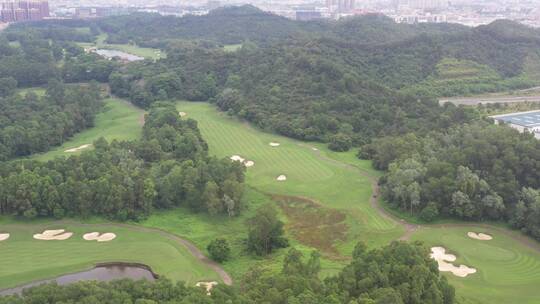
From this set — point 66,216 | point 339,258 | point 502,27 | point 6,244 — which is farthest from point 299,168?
point 502,27

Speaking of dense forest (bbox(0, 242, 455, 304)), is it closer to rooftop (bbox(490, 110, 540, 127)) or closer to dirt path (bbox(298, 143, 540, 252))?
dirt path (bbox(298, 143, 540, 252))

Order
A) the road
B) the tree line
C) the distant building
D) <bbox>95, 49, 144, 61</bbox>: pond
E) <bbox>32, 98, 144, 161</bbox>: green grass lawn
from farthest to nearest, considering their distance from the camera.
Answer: <bbox>95, 49, 144, 61</bbox>: pond → the road → the distant building → <bbox>32, 98, 144, 161</bbox>: green grass lawn → the tree line

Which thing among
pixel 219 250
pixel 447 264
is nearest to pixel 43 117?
pixel 219 250

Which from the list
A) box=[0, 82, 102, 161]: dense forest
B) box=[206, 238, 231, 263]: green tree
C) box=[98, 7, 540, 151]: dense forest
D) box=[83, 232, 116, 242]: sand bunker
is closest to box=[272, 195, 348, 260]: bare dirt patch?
box=[206, 238, 231, 263]: green tree

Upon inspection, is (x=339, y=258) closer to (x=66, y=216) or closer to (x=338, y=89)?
(x=66, y=216)

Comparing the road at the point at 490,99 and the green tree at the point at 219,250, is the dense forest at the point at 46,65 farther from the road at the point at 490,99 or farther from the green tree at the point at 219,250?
the green tree at the point at 219,250

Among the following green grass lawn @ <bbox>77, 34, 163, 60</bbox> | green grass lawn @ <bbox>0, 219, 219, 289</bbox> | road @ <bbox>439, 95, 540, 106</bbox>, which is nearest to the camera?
green grass lawn @ <bbox>0, 219, 219, 289</bbox>
